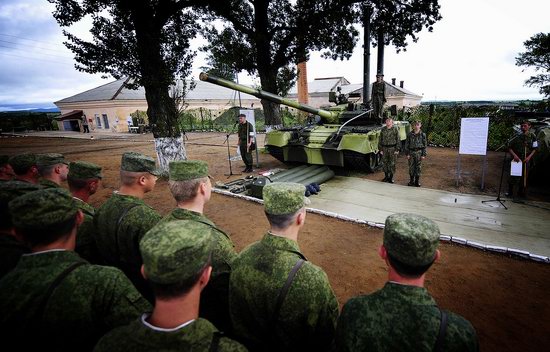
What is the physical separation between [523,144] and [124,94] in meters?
31.1

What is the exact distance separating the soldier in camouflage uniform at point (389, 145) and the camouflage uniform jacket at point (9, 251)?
794 centimetres

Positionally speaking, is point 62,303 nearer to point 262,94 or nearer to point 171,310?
point 171,310

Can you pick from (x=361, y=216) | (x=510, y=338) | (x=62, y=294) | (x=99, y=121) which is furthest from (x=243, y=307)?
(x=99, y=121)

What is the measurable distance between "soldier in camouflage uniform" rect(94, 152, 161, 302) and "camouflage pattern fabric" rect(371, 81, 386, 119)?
8231mm

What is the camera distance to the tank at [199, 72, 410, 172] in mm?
7871

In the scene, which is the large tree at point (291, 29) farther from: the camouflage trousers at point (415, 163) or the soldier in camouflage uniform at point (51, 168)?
the soldier in camouflage uniform at point (51, 168)

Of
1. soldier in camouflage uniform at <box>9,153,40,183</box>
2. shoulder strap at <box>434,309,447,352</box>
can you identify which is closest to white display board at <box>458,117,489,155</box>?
shoulder strap at <box>434,309,447,352</box>

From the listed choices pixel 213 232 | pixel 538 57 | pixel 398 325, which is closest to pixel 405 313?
pixel 398 325

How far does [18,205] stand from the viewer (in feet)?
5.12

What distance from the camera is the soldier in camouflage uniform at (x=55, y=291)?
55.5 inches

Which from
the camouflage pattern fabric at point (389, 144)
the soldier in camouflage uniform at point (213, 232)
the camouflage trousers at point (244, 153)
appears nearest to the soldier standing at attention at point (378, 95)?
the camouflage pattern fabric at point (389, 144)

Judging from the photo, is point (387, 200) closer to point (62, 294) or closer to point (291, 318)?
point (291, 318)

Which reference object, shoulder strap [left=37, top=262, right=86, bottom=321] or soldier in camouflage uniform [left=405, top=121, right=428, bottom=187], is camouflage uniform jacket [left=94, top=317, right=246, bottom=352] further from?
soldier in camouflage uniform [left=405, top=121, right=428, bottom=187]

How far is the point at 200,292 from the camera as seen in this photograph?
1.54m
